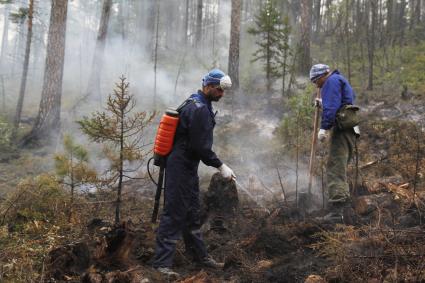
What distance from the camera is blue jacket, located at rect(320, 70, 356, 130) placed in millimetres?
5871

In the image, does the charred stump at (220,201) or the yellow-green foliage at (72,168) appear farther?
the charred stump at (220,201)

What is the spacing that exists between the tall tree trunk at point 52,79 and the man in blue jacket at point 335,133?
8.77 m

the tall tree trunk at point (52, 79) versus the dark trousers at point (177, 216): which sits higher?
the tall tree trunk at point (52, 79)

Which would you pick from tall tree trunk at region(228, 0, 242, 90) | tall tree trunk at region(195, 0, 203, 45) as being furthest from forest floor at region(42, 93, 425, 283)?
tall tree trunk at region(195, 0, 203, 45)

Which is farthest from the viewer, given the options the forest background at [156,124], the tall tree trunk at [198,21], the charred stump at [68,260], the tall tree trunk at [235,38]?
the tall tree trunk at [198,21]

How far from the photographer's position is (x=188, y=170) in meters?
4.42

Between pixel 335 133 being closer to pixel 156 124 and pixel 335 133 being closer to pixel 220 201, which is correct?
pixel 220 201

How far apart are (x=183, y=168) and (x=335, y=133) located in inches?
113

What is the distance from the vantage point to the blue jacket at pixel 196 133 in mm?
4258

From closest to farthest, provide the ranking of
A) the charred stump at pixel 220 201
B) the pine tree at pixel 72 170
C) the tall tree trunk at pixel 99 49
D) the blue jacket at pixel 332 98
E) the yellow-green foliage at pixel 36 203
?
the yellow-green foliage at pixel 36 203 → the pine tree at pixel 72 170 → the blue jacket at pixel 332 98 → the charred stump at pixel 220 201 → the tall tree trunk at pixel 99 49

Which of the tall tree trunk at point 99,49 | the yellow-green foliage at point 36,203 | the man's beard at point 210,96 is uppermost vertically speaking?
the tall tree trunk at point 99,49

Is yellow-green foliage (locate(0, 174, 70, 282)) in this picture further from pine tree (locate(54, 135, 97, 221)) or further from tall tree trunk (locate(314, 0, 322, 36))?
tall tree trunk (locate(314, 0, 322, 36))

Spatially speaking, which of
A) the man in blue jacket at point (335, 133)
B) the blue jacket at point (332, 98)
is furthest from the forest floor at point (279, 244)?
the blue jacket at point (332, 98)

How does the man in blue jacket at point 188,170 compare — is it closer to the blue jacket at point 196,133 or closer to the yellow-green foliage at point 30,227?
the blue jacket at point 196,133
